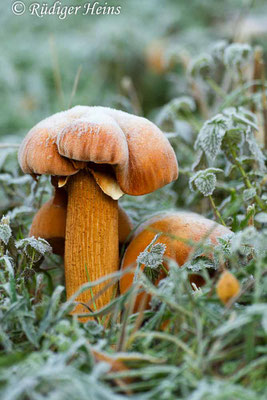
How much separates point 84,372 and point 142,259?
40 centimetres

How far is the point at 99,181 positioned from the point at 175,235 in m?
0.28

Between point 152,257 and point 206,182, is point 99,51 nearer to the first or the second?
point 206,182

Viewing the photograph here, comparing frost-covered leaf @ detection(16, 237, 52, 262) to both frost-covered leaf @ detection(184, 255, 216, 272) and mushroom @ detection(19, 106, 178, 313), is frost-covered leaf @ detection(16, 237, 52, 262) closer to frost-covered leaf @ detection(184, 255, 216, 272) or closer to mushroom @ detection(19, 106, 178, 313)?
mushroom @ detection(19, 106, 178, 313)

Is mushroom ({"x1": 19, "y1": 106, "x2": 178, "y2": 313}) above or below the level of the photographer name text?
below

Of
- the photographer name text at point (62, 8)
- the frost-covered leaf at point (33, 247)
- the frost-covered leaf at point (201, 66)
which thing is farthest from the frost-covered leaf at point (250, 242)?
the photographer name text at point (62, 8)

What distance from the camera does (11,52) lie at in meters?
5.21

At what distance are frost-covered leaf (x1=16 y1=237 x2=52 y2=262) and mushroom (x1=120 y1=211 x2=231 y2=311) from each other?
26 centimetres

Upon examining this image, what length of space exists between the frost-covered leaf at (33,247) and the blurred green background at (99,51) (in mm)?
3305

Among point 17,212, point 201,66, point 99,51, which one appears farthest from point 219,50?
point 99,51

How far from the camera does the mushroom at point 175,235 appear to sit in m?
1.33

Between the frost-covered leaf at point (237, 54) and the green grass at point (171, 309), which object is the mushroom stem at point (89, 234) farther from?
the frost-covered leaf at point (237, 54)

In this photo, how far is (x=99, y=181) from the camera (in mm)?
1308

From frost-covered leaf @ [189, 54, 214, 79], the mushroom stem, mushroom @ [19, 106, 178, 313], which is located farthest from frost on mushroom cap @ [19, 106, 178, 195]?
frost-covered leaf @ [189, 54, 214, 79]

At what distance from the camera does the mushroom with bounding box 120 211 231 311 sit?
1335mm
